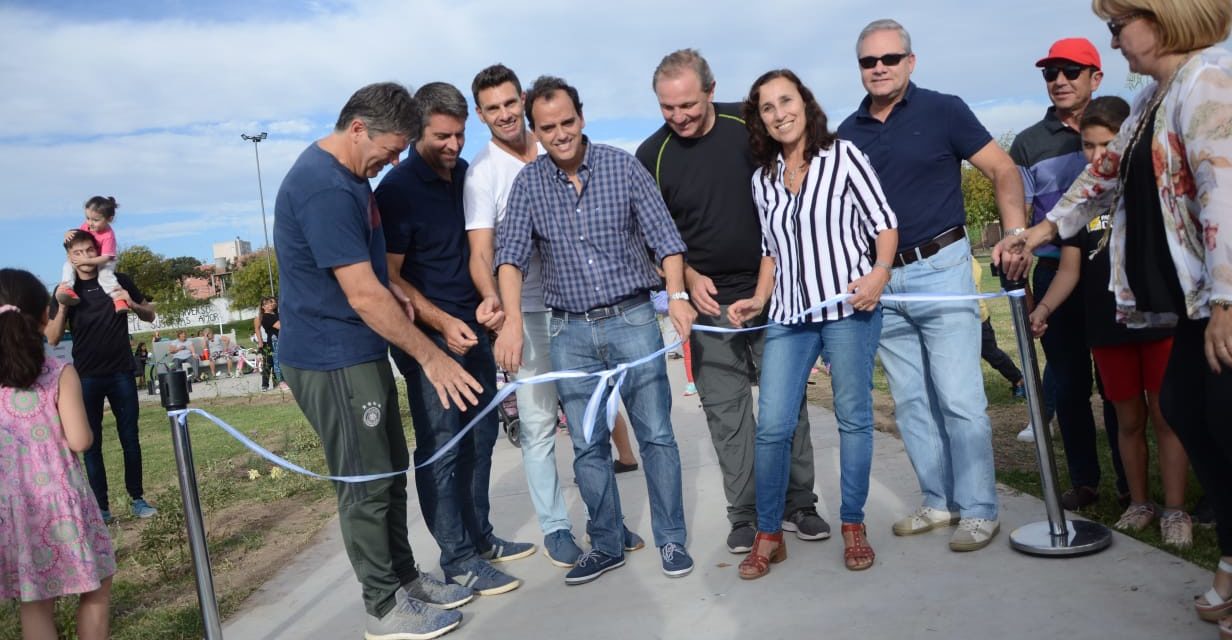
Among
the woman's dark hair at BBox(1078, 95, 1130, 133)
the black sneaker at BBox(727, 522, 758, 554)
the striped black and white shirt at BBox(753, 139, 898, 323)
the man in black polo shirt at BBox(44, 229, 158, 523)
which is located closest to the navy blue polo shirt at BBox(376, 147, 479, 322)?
the striped black and white shirt at BBox(753, 139, 898, 323)

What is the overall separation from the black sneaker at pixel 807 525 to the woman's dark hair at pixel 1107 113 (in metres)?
2.13

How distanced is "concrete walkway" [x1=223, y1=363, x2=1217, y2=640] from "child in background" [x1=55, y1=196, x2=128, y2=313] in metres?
2.85

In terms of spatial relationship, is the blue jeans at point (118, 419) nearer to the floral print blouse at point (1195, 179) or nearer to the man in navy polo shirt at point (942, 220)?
the man in navy polo shirt at point (942, 220)

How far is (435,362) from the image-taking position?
3.74m

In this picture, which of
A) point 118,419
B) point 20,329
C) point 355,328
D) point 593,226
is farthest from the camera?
point 118,419

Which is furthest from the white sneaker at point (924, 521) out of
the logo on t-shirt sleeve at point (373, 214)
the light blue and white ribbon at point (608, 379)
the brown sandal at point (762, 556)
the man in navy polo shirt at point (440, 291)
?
the logo on t-shirt sleeve at point (373, 214)

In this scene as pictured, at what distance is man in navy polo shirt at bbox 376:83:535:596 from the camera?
4.27 meters

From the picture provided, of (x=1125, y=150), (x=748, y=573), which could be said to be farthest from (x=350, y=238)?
(x=1125, y=150)

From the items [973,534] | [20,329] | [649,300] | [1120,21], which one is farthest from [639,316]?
[20,329]

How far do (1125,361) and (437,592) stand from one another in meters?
3.17

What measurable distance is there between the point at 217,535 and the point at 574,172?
357cm

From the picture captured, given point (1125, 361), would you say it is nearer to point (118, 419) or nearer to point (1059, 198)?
point (1059, 198)

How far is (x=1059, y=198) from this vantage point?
4.57 meters

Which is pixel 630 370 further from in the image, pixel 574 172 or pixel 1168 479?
pixel 1168 479
